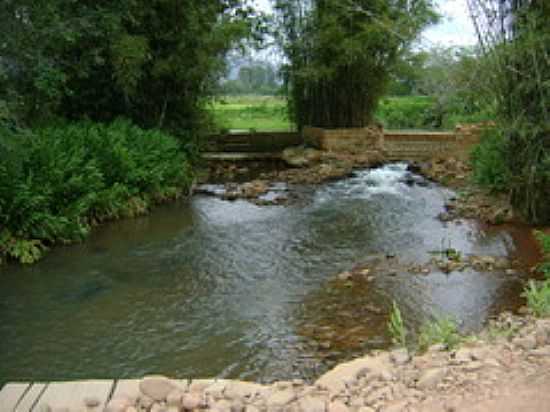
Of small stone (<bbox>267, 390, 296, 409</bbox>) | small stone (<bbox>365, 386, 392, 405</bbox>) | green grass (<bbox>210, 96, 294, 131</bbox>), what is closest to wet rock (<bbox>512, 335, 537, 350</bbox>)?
small stone (<bbox>365, 386, 392, 405</bbox>)

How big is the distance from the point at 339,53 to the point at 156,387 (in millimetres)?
10358

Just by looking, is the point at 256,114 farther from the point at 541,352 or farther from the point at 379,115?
the point at 541,352

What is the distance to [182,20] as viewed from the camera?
965 centimetres

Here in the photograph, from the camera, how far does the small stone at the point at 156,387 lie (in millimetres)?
2660

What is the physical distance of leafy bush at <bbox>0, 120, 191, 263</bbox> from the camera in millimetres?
6051

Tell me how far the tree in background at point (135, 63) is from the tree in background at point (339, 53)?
181 centimetres

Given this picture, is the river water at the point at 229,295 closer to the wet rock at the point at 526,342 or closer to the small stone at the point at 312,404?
the small stone at the point at 312,404

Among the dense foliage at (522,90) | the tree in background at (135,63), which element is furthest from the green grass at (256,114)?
the dense foliage at (522,90)

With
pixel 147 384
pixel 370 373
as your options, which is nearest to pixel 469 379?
pixel 370 373

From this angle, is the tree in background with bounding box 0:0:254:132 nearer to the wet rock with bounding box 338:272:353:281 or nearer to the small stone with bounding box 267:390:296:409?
the wet rock with bounding box 338:272:353:281

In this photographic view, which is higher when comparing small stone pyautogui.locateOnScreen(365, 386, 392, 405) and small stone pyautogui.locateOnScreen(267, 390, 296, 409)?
small stone pyautogui.locateOnScreen(365, 386, 392, 405)

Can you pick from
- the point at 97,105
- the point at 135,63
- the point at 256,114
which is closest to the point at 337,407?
the point at 135,63

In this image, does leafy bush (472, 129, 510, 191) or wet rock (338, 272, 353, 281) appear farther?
leafy bush (472, 129, 510, 191)

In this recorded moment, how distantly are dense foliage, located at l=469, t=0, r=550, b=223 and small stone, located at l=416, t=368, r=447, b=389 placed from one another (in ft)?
13.5
